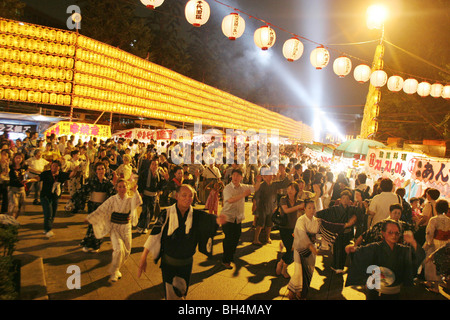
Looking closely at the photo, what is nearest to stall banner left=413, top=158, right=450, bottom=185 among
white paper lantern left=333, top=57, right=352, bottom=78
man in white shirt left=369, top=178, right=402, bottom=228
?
man in white shirt left=369, top=178, right=402, bottom=228

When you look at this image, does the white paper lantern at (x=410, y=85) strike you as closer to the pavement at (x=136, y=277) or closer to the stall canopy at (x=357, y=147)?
the stall canopy at (x=357, y=147)

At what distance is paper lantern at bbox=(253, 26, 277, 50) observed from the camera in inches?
407

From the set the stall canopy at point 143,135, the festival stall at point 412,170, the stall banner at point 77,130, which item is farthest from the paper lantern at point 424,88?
the stall banner at point 77,130

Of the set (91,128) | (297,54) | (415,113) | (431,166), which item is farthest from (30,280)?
(415,113)

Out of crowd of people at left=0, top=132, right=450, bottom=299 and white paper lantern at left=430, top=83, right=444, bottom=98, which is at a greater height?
white paper lantern at left=430, top=83, right=444, bottom=98

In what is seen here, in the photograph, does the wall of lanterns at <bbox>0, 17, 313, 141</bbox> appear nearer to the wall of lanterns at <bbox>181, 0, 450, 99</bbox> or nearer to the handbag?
the wall of lanterns at <bbox>181, 0, 450, 99</bbox>

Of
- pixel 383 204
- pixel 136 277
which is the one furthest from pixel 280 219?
pixel 136 277

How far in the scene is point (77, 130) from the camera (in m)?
15.6

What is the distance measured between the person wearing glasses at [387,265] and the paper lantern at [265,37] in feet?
27.8

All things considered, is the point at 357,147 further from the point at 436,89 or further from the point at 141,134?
the point at 141,134

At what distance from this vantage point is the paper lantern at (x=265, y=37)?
1033 cm

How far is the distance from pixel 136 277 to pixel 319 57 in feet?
34.1

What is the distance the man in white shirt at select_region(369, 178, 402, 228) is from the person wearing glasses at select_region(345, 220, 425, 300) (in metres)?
2.21

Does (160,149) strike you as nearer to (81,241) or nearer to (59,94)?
(59,94)
